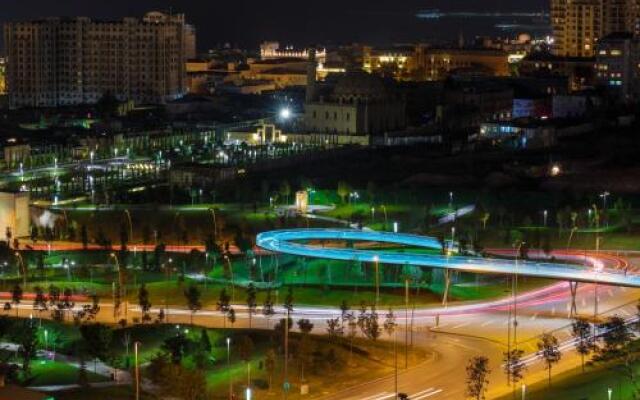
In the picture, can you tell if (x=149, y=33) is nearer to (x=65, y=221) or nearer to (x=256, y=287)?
(x=65, y=221)

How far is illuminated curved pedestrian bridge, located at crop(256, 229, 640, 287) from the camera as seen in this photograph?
75.4ft

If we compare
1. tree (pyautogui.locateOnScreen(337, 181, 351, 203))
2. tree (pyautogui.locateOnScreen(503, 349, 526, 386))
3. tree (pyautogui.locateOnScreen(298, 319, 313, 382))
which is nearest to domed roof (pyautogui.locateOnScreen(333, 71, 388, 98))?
tree (pyautogui.locateOnScreen(337, 181, 351, 203))

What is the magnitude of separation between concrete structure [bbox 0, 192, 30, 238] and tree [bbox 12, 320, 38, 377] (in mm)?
9644

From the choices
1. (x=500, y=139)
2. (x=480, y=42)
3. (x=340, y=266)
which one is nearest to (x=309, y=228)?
(x=340, y=266)

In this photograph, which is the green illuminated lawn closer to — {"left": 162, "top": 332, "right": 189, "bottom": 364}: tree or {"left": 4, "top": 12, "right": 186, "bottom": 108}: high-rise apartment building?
{"left": 162, "top": 332, "right": 189, "bottom": 364}: tree

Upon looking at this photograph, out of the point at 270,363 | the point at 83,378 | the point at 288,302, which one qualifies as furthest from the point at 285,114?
the point at 83,378

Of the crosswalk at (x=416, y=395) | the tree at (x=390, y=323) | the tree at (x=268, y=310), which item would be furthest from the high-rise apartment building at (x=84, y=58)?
the crosswalk at (x=416, y=395)

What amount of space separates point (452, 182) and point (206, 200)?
7201 millimetres

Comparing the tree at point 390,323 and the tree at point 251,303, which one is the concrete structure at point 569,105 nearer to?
the tree at point 251,303

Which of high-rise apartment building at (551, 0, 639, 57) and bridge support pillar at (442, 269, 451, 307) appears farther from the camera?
high-rise apartment building at (551, 0, 639, 57)

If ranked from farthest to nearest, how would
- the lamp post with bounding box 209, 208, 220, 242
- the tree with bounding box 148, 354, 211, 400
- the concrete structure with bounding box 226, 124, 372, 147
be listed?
the concrete structure with bounding box 226, 124, 372, 147
the lamp post with bounding box 209, 208, 220, 242
the tree with bounding box 148, 354, 211, 400

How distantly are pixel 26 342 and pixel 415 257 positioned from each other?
8.38 m

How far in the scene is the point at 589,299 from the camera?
22.9 meters

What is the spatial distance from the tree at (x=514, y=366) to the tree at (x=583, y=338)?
0.85 m
